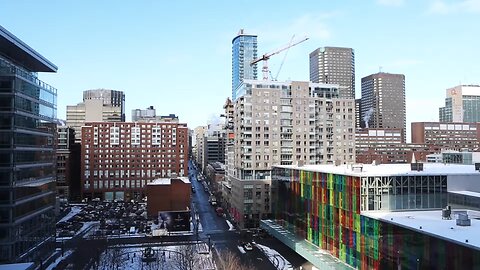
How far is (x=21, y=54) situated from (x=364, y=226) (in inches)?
2022

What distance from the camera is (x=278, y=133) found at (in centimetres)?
9762

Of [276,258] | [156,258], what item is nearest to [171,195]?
[156,258]

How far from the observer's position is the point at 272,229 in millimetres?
78625

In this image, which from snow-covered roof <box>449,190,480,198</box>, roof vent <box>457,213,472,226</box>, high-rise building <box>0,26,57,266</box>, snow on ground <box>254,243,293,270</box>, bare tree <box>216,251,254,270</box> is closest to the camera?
roof vent <box>457,213,472,226</box>

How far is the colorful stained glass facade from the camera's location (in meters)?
35.1

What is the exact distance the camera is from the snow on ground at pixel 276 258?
60406 mm

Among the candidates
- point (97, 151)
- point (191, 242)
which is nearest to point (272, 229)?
point (191, 242)

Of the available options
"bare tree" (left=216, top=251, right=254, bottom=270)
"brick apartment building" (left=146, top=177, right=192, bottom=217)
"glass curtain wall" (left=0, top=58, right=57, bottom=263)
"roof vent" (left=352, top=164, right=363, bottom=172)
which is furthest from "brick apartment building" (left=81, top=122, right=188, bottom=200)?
"roof vent" (left=352, top=164, right=363, bottom=172)

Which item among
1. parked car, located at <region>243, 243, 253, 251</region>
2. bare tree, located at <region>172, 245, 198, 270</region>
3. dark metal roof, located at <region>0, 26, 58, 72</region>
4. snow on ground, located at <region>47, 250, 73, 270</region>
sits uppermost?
dark metal roof, located at <region>0, 26, 58, 72</region>

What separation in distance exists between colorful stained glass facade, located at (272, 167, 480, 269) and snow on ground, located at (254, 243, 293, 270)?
4.78 meters

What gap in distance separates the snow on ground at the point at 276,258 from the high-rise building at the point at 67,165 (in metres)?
88.5

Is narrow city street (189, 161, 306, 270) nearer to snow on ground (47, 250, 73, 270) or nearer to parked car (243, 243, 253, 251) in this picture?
parked car (243, 243, 253, 251)

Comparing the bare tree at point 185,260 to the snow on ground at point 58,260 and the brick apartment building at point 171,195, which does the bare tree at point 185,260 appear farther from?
the brick apartment building at point 171,195

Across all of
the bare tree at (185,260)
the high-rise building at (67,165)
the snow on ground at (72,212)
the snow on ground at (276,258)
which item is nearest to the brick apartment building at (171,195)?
the snow on ground at (72,212)
